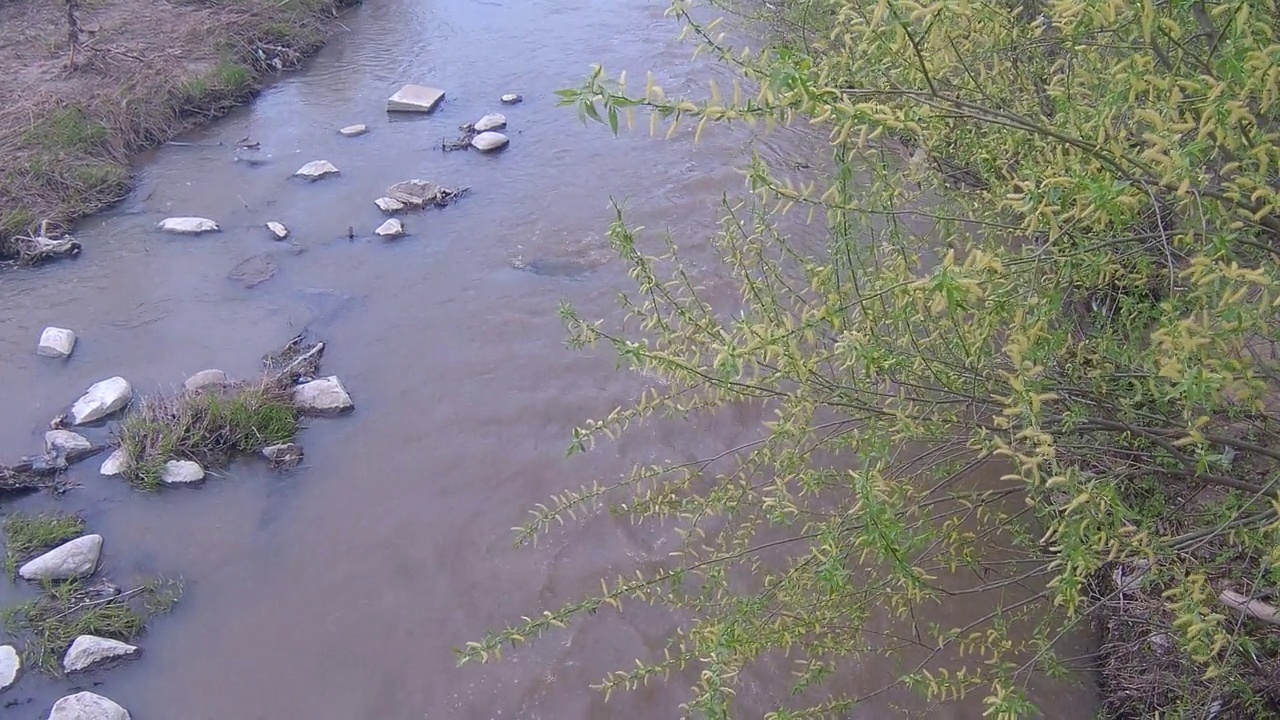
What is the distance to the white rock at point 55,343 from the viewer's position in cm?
584

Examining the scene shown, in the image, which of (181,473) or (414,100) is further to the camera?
(414,100)

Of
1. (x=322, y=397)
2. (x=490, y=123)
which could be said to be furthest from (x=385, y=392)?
(x=490, y=123)

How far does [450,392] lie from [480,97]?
500 centimetres

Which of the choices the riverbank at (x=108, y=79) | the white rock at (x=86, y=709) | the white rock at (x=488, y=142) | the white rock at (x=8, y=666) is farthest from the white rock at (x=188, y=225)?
the white rock at (x=86, y=709)

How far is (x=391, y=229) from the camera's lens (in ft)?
23.5

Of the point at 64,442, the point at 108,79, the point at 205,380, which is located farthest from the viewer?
the point at 108,79

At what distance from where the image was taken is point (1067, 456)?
2359 millimetres

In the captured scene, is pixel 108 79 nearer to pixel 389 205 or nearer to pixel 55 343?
pixel 389 205

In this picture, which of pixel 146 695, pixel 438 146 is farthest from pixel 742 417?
pixel 438 146

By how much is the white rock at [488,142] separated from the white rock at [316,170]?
4.21 feet

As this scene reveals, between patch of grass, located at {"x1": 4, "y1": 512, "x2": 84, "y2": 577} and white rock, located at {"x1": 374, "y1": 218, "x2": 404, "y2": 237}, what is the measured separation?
3.18m

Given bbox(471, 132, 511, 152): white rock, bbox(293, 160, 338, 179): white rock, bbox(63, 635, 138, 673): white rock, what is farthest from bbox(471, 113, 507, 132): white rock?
bbox(63, 635, 138, 673): white rock

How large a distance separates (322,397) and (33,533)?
5.18ft

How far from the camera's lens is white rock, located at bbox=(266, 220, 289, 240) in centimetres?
714
